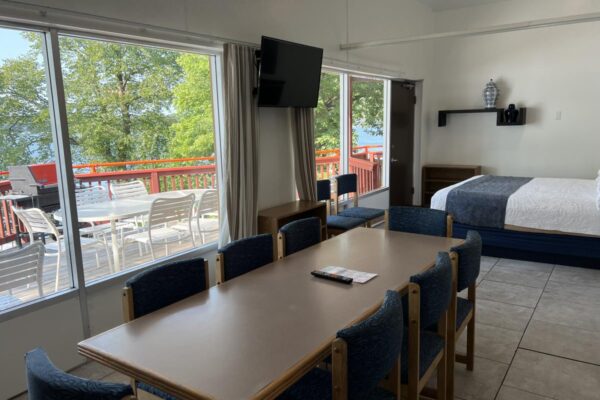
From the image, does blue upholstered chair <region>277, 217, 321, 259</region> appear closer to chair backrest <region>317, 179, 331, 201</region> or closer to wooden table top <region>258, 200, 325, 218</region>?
wooden table top <region>258, 200, 325, 218</region>

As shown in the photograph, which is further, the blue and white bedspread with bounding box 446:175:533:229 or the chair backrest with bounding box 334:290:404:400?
the blue and white bedspread with bounding box 446:175:533:229

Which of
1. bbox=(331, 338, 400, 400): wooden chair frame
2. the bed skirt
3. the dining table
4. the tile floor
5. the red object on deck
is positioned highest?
the red object on deck

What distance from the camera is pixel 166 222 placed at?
3.60 metres

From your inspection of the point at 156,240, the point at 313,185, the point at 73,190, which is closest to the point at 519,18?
the point at 313,185

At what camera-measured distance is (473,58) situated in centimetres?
693

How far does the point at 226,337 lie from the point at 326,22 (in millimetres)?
4029

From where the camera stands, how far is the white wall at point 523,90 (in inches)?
242

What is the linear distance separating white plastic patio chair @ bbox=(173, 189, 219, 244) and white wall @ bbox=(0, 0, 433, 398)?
9.6 inches

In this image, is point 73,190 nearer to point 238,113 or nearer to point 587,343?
point 238,113

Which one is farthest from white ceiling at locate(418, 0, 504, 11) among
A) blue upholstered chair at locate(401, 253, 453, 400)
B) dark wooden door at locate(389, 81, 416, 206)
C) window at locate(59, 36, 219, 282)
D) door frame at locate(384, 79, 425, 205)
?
blue upholstered chair at locate(401, 253, 453, 400)

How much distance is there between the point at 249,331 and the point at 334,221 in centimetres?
306

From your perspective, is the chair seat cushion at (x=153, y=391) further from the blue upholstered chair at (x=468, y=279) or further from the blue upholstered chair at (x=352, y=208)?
the blue upholstered chair at (x=352, y=208)

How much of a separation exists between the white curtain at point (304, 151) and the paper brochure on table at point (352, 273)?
7.50 feet

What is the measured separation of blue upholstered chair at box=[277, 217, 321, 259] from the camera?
8.78 feet
